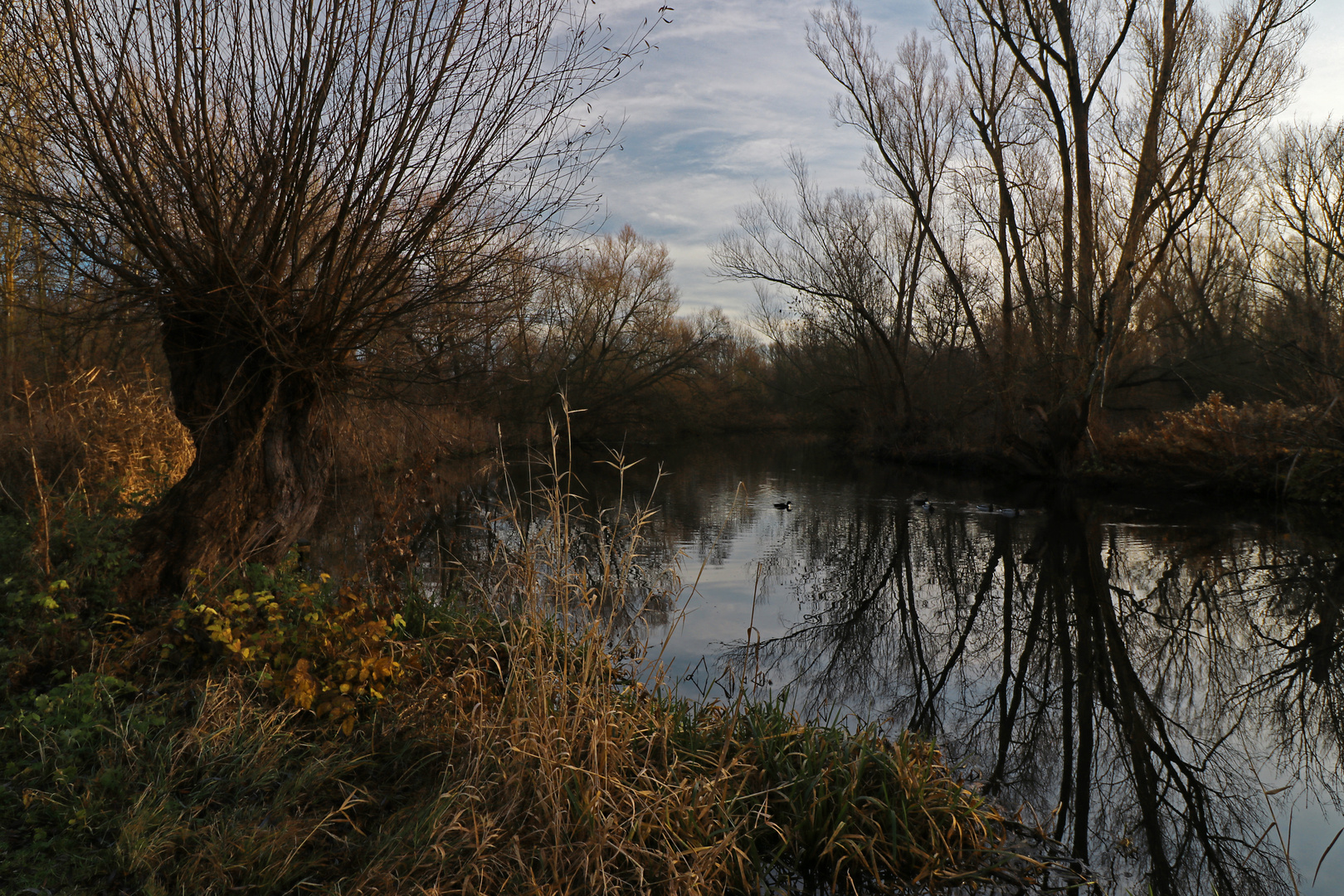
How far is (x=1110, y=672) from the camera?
5941mm

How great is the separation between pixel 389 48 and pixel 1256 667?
7.34 m

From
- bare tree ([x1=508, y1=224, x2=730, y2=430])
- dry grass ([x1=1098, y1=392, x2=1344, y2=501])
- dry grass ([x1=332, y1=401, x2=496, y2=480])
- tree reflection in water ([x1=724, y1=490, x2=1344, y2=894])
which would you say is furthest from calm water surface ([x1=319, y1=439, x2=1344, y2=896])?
bare tree ([x1=508, y1=224, x2=730, y2=430])

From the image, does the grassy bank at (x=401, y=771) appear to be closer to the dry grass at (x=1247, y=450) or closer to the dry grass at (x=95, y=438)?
the dry grass at (x=95, y=438)

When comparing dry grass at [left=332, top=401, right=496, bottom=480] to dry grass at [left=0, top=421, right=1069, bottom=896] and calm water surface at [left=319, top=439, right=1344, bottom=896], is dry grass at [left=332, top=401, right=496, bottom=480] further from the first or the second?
dry grass at [left=0, top=421, right=1069, bottom=896]

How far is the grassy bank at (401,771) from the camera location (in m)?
2.69

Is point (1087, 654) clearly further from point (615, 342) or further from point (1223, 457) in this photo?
point (615, 342)

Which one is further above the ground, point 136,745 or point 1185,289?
point 1185,289

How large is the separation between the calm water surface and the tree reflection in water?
2 centimetres

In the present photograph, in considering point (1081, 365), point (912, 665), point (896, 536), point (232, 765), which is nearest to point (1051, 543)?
point (896, 536)

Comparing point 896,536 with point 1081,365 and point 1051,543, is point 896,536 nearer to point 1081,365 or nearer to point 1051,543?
point 1051,543

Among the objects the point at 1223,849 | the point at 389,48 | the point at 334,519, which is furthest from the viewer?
the point at 334,519

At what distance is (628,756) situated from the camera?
3.26m

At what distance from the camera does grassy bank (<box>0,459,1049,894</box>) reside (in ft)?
8.81

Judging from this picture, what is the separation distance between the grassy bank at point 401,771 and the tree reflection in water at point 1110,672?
0.67 meters
